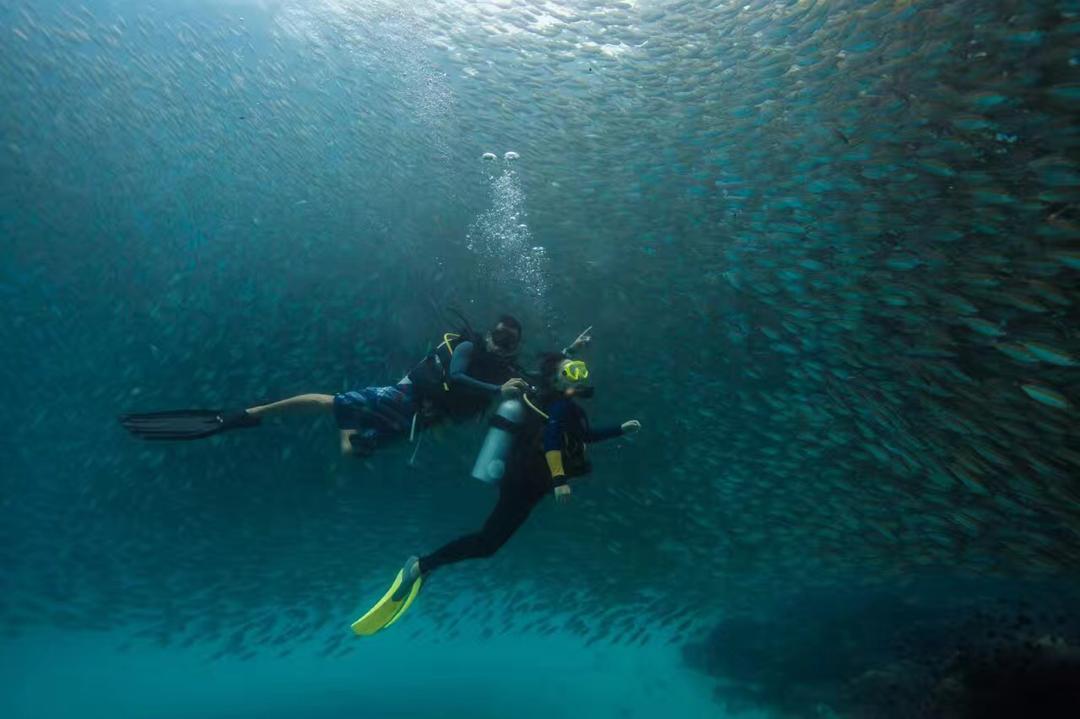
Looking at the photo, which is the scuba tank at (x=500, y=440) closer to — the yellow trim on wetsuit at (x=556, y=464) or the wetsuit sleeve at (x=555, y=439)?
Result: the wetsuit sleeve at (x=555, y=439)

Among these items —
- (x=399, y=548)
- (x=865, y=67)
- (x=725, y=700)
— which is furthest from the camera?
(x=725, y=700)

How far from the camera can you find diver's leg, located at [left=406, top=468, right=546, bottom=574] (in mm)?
6062

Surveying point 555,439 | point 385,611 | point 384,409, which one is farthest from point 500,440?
point 385,611

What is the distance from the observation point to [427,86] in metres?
11.6

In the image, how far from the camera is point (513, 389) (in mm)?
5613

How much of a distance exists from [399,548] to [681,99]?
Answer: 14.0 m

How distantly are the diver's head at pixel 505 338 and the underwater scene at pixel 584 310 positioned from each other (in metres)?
0.02

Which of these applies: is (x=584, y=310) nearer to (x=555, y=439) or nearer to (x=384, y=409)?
(x=384, y=409)

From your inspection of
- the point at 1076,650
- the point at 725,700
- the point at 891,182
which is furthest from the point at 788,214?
the point at 725,700

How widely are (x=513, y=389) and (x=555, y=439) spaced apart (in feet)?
2.39

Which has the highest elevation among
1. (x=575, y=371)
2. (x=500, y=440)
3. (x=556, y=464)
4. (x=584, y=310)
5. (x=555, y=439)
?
(x=584, y=310)

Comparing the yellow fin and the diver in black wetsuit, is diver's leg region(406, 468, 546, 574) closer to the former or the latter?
the diver in black wetsuit

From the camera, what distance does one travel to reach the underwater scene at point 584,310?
21.4 feet

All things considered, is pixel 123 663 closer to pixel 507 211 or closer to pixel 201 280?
pixel 201 280
